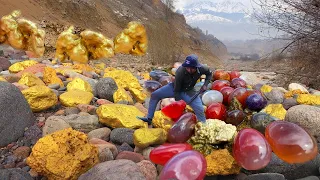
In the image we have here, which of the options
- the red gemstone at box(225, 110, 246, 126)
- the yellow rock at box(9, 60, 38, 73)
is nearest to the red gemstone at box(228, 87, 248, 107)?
the red gemstone at box(225, 110, 246, 126)

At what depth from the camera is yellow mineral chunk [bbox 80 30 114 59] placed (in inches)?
416

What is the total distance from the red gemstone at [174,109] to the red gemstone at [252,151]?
4.31 ft

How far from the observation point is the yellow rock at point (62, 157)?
304 cm

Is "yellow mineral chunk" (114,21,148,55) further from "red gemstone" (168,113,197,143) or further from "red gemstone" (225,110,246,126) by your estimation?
"red gemstone" (168,113,197,143)

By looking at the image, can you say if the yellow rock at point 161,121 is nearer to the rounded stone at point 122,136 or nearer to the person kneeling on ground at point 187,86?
the person kneeling on ground at point 187,86

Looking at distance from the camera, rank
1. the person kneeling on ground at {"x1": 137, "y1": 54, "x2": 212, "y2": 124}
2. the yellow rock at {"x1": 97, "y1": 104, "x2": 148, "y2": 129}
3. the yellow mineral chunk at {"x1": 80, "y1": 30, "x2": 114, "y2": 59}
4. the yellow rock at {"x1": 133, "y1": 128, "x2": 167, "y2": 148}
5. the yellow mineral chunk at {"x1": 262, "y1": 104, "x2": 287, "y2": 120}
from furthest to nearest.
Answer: the yellow mineral chunk at {"x1": 80, "y1": 30, "x2": 114, "y2": 59}, the yellow mineral chunk at {"x1": 262, "y1": 104, "x2": 287, "y2": 120}, the yellow rock at {"x1": 97, "y1": 104, "x2": 148, "y2": 129}, the person kneeling on ground at {"x1": 137, "y1": 54, "x2": 212, "y2": 124}, the yellow rock at {"x1": 133, "y1": 128, "x2": 167, "y2": 148}

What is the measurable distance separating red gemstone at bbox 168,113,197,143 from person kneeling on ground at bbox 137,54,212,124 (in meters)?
0.28

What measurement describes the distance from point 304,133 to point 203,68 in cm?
137

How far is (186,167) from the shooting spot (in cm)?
290

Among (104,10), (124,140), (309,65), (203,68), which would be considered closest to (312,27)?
(309,65)

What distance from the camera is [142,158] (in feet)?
11.6

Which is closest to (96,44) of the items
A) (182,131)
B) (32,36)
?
(32,36)

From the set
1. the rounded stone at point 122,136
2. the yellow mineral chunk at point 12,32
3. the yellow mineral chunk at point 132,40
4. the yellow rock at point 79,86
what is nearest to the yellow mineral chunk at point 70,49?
the yellow mineral chunk at point 12,32

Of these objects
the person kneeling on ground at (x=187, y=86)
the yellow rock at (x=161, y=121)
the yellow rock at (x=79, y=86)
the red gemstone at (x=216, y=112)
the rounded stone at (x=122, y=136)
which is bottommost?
the rounded stone at (x=122, y=136)
